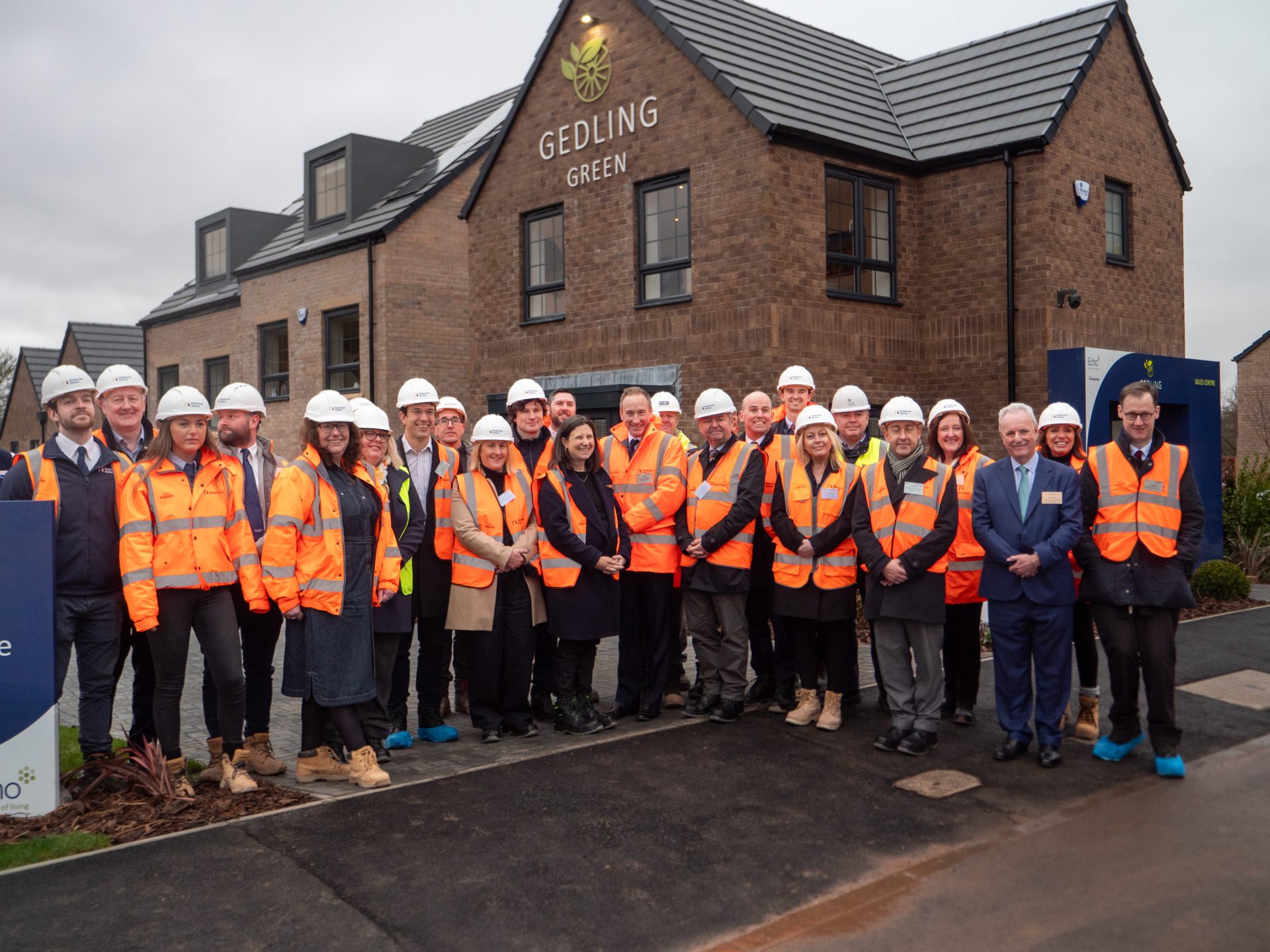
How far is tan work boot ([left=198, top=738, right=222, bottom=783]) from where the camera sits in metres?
5.92

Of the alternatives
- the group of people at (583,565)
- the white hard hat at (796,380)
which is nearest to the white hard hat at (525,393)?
the group of people at (583,565)

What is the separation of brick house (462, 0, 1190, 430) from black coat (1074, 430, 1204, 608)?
6.57 meters

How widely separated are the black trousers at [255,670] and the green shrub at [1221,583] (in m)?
10.0

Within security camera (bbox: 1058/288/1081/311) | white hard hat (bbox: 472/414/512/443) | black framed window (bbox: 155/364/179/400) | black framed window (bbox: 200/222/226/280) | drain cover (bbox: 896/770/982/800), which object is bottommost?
drain cover (bbox: 896/770/982/800)

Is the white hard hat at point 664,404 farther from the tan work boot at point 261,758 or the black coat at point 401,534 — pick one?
the tan work boot at point 261,758

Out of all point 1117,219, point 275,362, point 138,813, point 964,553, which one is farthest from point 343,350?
point 138,813

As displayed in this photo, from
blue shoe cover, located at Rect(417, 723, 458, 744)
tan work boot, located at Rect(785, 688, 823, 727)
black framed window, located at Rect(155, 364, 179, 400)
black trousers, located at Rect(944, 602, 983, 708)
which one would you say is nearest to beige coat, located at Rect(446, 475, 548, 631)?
blue shoe cover, located at Rect(417, 723, 458, 744)

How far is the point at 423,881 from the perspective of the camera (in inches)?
179

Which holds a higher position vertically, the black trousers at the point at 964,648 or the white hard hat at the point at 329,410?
the white hard hat at the point at 329,410

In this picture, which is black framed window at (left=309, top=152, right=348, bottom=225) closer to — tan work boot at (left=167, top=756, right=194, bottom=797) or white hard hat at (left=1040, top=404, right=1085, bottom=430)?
tan work boot at (left=167, top=756, right=194, bottom=797)

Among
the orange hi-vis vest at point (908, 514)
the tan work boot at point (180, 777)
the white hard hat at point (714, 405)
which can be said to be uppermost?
the white hard hat at point (714, 405)

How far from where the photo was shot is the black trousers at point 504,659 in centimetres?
676

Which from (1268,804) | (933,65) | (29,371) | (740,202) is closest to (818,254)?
(740,202)

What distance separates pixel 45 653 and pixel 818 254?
10131 millimetres
